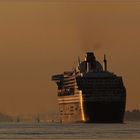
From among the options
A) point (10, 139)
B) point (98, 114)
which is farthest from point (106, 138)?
point (98, 114)

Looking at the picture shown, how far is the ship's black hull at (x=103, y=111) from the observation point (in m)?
196

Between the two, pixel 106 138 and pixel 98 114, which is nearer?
pixel 106 138

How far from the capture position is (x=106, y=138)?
125m

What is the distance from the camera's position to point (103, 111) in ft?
644

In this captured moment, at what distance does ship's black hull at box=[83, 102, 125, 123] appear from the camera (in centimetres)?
19625

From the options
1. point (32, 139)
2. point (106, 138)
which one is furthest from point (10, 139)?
point (106, 138)

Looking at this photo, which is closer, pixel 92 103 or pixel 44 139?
pixel 44 139

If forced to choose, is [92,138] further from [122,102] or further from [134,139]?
[122,102]

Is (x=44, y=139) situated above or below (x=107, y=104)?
below

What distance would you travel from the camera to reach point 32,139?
123m

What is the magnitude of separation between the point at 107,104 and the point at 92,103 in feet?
10.5

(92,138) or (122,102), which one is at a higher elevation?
(122,102)

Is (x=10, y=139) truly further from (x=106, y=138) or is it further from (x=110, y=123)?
(x=110, y=123)

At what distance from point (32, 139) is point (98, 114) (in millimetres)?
73713
